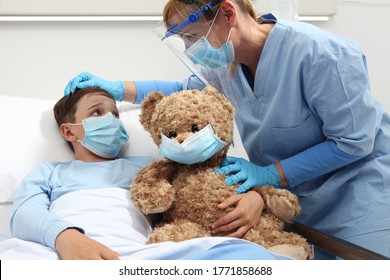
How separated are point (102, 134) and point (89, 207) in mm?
341

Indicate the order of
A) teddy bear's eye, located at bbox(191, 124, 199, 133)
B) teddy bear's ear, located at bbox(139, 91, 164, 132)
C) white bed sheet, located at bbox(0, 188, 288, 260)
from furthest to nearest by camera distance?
teddy bear's ear, located at bbox(139, 91, 164, 132) < teddy bear's eye, located at bbox(191, 124, 199, 133) < white bed sheet, located at bbox(0, 188, 288, 260)

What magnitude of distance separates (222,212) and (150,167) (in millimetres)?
284

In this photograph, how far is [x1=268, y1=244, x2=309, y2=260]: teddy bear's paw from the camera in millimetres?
1172

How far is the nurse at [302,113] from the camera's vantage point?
1.30 m

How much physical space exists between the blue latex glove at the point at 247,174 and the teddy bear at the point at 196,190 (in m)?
0.02

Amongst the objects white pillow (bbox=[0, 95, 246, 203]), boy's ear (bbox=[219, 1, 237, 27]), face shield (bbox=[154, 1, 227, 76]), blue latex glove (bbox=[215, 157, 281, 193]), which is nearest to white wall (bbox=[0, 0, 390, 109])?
white pillow (bbox=[0, 95, 246, 203])

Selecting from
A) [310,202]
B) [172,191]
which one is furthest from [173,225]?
[310,202]

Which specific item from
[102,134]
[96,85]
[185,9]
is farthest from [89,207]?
[185,9]

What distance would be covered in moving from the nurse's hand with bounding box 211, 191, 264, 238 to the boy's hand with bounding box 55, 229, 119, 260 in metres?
0.33

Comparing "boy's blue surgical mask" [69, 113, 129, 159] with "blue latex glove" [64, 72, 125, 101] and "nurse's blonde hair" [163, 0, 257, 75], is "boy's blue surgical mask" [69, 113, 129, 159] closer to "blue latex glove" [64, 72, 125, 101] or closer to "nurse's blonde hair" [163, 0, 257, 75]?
"blue latex glove" [64, 72, 125, 101]

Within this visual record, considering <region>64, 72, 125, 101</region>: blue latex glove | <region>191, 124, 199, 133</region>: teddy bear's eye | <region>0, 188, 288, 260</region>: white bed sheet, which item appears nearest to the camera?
<region>0, 188, 288, 260</region>: white bed sheet

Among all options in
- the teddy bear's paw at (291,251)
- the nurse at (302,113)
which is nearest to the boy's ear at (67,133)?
the nurse at (302,113)

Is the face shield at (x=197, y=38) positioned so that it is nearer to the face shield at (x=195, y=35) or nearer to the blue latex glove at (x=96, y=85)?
the face shield at (x=195, y=35)

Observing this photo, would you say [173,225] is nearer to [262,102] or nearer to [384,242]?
[262,102]
